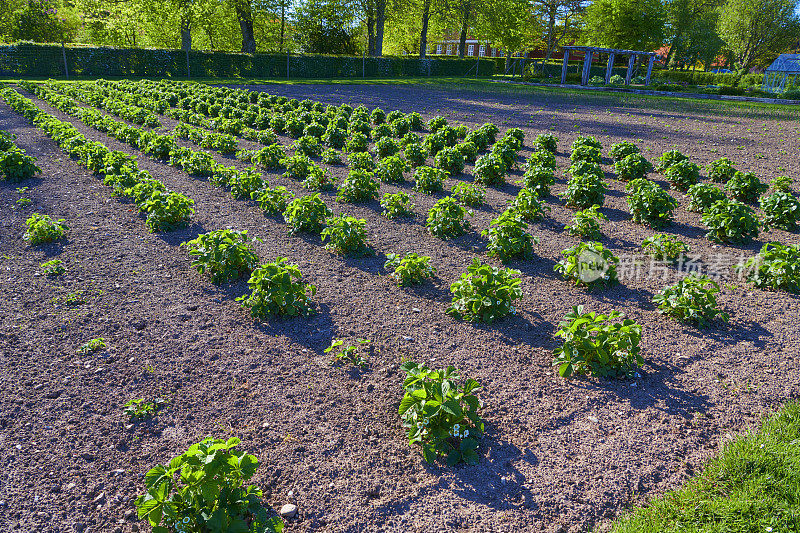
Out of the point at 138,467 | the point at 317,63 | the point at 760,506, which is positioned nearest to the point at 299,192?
the point at 138,467

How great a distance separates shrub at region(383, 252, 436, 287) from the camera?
5.97 meters

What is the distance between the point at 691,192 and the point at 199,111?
17180mm

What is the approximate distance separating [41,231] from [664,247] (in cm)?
890

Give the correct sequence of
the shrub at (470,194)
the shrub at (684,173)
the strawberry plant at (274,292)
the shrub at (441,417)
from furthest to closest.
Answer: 1. the shrub at (684,173)
2. the shrub at (470,194)
3. the strawberry plant at (274,292)
4. the shrub at (441,417)

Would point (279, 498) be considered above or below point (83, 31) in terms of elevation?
below

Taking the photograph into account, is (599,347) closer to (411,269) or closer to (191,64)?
(411,269)

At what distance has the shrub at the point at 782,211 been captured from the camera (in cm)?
782

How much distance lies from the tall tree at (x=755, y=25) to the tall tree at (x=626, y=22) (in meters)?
6.67

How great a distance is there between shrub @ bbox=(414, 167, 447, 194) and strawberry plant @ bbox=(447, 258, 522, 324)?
4769 mm

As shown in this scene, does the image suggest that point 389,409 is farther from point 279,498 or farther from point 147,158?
point 147,158

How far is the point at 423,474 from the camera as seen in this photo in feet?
11.3

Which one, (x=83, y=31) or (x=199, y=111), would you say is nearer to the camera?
(x=199, y=111)

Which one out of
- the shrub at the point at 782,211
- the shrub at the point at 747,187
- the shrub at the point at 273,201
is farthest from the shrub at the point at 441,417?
the shrub at the point at 747,187

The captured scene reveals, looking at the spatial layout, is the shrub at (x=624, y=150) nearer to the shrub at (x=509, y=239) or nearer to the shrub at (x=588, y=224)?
the shrub at (x=588, y=224)
